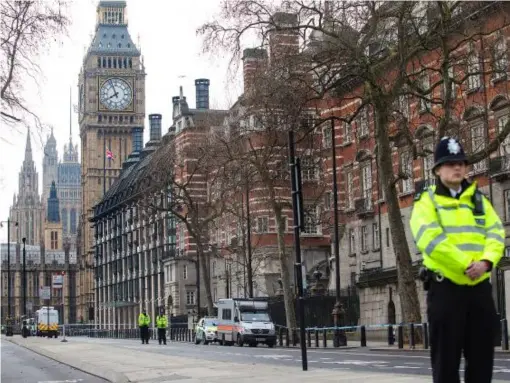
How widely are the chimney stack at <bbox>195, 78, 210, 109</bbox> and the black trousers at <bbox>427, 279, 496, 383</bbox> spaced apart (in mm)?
106265

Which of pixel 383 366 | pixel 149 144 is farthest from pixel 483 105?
pixel 149 144

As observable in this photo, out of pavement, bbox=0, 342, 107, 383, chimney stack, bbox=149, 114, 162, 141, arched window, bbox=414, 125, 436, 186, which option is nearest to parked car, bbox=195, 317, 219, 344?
arched window, bbox=414, 125, 436, 186

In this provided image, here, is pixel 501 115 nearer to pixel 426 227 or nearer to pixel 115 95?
pixel 426 227

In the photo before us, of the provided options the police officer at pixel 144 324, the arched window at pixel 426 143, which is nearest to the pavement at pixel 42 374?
the police officer at pixel 144 324

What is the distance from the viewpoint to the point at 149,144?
469 feet

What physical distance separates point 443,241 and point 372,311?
4648 cm

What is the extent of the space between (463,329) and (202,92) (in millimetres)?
107497

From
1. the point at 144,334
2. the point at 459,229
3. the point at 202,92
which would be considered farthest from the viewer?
the point at 202,92

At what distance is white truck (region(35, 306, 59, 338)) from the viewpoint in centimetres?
10069

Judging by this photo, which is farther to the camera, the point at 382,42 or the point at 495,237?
the point at 382,42

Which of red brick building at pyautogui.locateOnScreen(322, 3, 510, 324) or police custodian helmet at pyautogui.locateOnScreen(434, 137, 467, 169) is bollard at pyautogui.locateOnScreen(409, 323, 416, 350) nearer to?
red brick building at pyautogui.locateOnScreen(322, 3, 510, 324)

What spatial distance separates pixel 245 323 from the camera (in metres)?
49.9

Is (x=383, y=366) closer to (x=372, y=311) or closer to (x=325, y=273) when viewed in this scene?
(x=372, y=311)

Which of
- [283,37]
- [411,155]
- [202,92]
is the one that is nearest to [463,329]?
[283,37]
